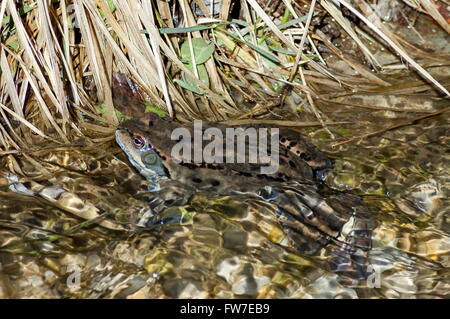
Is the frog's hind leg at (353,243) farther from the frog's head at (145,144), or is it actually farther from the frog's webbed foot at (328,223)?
the frog's head at (145,144)

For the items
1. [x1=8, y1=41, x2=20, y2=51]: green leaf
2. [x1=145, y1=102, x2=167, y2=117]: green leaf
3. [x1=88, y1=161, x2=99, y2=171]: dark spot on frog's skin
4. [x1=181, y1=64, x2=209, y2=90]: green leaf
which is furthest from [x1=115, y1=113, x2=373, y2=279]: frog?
[x1=8, y1=41, x2=20, y2=51]: green leaf

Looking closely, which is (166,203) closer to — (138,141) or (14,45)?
(138,141)

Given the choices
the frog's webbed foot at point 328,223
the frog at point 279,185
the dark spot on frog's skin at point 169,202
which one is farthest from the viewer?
the dark spot on frog's skin at point 169,202

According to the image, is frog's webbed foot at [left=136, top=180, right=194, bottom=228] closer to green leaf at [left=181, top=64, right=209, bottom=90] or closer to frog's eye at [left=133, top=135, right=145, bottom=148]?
frog's eye at [left=133, top=135, right=145, bottom=148]

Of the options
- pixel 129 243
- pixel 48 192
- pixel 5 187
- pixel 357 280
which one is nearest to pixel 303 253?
pixel 357 280

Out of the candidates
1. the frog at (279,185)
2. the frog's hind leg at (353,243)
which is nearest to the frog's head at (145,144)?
the frog at (279,185)

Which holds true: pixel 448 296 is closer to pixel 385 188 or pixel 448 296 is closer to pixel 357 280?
pixel 357 280

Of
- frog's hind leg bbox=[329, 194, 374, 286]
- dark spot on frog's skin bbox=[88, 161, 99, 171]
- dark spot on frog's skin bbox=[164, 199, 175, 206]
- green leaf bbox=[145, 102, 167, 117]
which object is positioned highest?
green leaf bbox=[145, 102, 167, 117]
